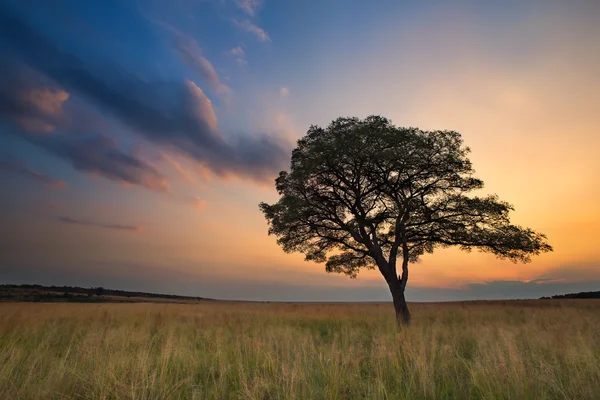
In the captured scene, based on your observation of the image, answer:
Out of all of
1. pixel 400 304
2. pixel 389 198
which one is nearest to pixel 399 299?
pixel 400 304

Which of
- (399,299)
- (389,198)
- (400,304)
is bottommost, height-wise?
(400,304)

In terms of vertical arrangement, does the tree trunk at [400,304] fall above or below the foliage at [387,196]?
below

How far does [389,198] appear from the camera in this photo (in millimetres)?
20406

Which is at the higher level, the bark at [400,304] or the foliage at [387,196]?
the foliage at [387,196]

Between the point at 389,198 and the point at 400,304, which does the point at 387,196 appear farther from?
the point at 400,304

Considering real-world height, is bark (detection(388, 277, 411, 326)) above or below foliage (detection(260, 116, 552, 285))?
below

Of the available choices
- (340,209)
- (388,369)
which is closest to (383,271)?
(340,209)

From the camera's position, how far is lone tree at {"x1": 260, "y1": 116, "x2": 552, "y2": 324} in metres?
18.2

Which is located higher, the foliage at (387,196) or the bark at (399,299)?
the foliage at (387,196)

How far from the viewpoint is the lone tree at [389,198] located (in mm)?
18203

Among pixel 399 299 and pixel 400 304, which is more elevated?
pixel 399 299

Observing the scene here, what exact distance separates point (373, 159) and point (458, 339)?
31.9 ft

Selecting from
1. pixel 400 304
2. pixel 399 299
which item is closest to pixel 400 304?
pixel 400 304

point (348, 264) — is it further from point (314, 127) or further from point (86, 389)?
point (86, 389)
